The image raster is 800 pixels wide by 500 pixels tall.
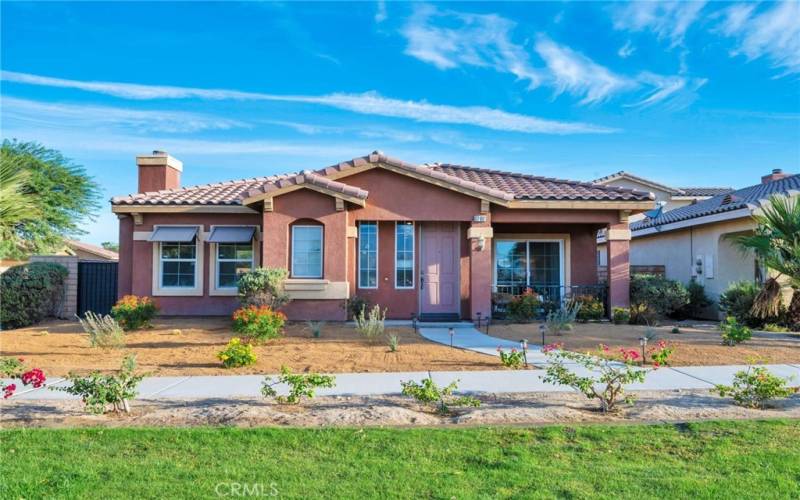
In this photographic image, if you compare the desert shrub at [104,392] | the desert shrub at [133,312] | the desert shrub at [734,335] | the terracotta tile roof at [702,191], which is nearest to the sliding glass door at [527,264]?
the desert shrub at [734,335]

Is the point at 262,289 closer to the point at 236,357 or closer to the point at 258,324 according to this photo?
the point at 258,324

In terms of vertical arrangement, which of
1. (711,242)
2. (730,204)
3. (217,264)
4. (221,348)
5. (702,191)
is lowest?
(221,348)

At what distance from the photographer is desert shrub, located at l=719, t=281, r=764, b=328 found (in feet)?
47.5

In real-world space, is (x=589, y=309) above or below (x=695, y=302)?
below

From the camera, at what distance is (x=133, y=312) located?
1363cm

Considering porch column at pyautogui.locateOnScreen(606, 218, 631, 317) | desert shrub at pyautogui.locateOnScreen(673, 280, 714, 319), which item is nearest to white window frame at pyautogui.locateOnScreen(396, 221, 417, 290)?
porch column at pyautogui.locateOnScreen(606, 218, 631, 317)

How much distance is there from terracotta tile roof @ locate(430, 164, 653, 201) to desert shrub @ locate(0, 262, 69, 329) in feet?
38.5

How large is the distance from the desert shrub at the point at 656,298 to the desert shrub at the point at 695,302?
180 cm

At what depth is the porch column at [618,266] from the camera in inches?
617

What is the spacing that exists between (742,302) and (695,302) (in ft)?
9.64

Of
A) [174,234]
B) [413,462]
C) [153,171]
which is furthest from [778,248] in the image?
[153,171]

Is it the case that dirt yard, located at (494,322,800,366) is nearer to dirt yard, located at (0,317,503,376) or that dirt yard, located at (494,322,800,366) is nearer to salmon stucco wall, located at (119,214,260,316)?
dirt yard, located at (0,317,503,376)

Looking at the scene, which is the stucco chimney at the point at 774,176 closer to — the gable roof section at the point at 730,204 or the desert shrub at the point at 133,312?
the gable roof section at the point at 730,204

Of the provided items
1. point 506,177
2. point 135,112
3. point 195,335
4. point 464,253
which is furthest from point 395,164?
point 135,112
